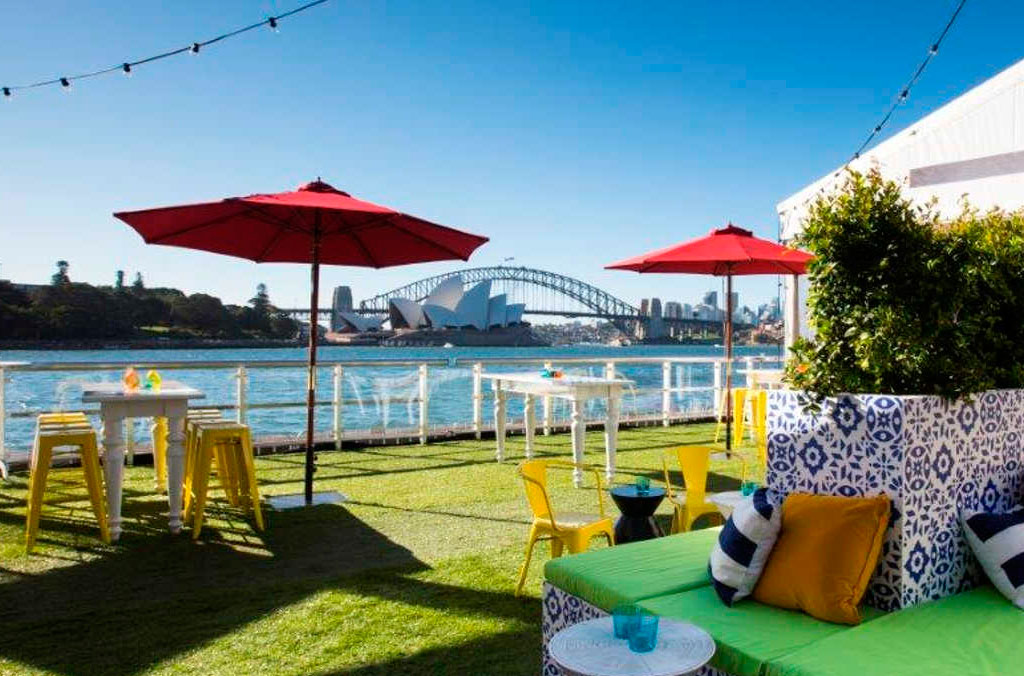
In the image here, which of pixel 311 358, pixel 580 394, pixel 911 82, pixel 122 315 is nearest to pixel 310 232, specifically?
pixel 311 358

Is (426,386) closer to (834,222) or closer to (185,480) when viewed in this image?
(185,480)

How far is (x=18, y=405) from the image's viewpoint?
6.56 meters

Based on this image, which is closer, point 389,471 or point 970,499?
point 970,499

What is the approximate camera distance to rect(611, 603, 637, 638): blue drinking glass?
177 centimetres

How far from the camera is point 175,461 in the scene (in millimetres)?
4480

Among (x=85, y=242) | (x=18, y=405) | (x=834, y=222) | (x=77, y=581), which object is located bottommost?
(x=77, y=581)

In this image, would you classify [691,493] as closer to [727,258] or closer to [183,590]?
[183,590]

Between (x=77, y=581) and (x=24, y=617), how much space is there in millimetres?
489

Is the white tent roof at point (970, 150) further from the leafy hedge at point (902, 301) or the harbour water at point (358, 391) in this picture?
the leafy hedge at point (902, 301)

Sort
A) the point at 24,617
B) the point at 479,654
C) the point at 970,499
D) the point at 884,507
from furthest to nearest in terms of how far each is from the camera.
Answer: the point at 24,617 < the point at 479,654 < the point at 970,499 < the point at 884,507

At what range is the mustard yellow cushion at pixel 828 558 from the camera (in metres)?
2.15

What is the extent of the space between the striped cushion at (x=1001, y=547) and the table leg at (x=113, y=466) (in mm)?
4330

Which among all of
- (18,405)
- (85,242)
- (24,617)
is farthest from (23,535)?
(85,242)

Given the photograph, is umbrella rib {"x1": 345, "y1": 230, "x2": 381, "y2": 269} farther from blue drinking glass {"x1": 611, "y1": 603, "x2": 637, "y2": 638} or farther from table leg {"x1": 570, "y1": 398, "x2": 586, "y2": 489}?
blue drinking glass {"x1": 611, "y1": 603, "x2": 637, "y2": 638}
